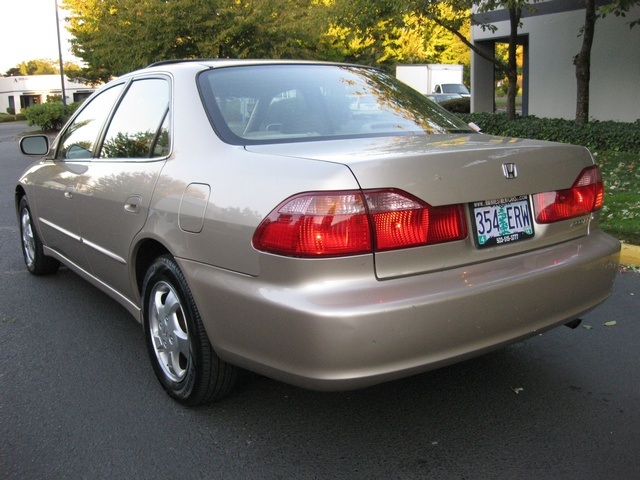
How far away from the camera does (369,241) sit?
8.42ft

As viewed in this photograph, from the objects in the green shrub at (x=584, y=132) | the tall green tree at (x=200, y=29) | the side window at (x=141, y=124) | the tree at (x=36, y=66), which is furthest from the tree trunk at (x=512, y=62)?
the tree at (x=36, y=66)

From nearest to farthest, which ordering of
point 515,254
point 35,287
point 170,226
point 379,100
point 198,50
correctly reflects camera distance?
1. point 515,254
2. point 170,226
3. point 379,100
4. point 35,287
5. point 198,50

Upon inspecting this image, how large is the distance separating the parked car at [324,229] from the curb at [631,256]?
263 cm

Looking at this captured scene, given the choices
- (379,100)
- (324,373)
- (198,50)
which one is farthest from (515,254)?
(198,50)

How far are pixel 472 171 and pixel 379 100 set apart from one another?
113 cm

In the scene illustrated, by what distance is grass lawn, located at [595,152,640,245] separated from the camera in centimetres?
641

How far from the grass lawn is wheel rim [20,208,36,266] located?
5227 mm

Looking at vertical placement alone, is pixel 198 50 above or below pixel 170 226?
above

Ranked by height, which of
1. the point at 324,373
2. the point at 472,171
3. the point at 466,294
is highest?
the point at 472,171

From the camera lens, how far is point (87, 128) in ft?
15.2

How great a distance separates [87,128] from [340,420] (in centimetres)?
→ 273

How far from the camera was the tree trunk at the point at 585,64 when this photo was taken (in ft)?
42.7

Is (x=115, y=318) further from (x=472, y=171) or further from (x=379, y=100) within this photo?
(x=472, y=171)

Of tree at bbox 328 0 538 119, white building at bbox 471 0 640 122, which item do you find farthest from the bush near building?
white building at bbox 471 0 640 122
